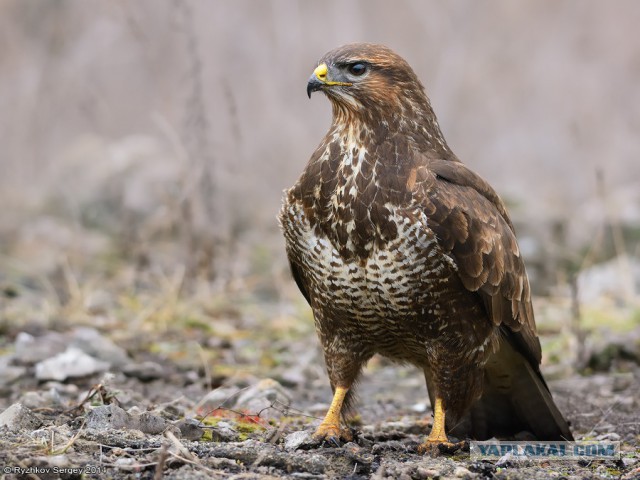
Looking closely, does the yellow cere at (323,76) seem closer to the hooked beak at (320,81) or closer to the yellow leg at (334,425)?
the hooked beak at (320,81)

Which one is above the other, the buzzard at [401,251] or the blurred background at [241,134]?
the blurred background at [241,134]

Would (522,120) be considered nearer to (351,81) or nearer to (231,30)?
(231,30)

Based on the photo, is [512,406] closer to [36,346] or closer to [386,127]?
[386,127]

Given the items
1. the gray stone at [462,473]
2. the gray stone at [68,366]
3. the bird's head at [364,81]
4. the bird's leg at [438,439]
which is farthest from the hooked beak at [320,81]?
the gray stone at [68,366]

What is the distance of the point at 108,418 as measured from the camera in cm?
A: 391

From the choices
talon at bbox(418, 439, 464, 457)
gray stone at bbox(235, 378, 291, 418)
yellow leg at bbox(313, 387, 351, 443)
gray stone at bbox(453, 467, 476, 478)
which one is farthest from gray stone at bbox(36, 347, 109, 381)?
gray stone at bbox(453, 467, 476, 478)

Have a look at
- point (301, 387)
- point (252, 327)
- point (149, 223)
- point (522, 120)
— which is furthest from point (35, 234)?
point (522, 120)

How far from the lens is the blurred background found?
27.6ft

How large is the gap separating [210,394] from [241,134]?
21.6ft

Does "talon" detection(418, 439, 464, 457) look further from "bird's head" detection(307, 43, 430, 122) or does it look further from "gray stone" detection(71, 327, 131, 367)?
"gray stone" detection(71, 327, 131, 367)

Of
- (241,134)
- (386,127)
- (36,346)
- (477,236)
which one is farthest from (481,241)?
(241,134)

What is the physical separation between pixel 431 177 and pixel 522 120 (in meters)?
11.7

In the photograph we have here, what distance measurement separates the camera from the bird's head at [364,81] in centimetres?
445

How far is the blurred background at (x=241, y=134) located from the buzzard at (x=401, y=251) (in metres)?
1.82
